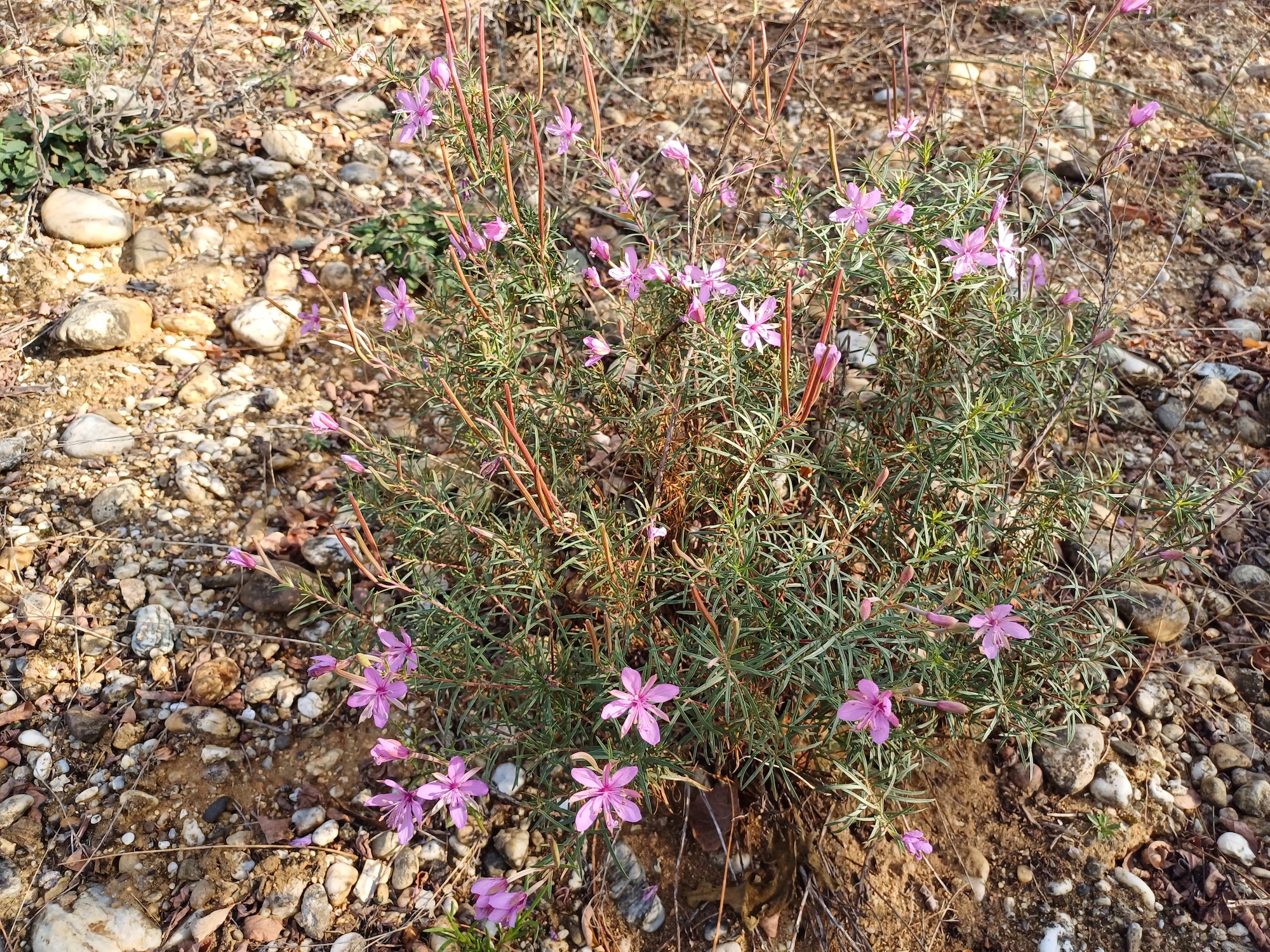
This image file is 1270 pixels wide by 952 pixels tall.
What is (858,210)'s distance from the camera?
201cm

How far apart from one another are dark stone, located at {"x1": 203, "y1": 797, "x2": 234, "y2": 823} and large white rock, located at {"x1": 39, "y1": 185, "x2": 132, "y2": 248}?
7.79 feet

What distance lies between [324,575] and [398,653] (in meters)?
1.18

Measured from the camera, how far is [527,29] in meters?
4.66

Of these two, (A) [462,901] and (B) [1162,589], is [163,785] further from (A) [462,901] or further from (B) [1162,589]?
(B) [1162,589]

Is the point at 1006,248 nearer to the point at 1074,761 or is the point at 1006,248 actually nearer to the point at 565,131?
the point at 565,131

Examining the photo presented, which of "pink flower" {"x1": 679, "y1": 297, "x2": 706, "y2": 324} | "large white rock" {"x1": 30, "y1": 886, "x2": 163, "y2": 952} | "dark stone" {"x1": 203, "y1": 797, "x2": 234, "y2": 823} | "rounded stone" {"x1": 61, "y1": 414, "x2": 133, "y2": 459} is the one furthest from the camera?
"rounded stone" {"x1": 61, "y1": 414, "x2": 133, "y2": 459}

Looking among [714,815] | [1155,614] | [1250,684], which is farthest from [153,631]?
[1250,684]

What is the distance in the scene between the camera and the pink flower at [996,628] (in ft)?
5.33

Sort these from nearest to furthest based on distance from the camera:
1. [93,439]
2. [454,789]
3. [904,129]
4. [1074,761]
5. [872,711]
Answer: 1. [872,711]
2. [454,789]
3. [904,129]
4. [1074,761]
5. [93,439]

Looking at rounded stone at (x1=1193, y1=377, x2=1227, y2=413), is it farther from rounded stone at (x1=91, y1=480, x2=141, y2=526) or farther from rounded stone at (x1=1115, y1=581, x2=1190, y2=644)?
rounded stone at (x1=91, y1=480, x2=141, y2=526)

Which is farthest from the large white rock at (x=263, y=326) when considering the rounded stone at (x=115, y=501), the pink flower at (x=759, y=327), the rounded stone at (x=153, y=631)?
the pink flower at (x=759, y=327)

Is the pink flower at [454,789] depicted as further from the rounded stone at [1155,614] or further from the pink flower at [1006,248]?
the rounded stone at [1155,614]

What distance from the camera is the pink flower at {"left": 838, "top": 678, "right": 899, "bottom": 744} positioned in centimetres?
159

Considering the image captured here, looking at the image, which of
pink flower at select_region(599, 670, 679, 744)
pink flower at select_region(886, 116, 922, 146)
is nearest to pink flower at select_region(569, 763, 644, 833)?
pink flower at select_region(599, 670, 679, 744)
